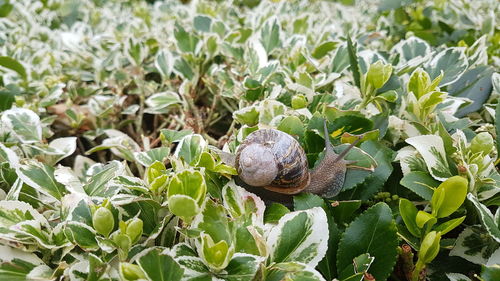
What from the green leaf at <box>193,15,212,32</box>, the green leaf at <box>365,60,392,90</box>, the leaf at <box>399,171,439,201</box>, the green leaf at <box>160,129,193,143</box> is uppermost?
the green leaf at <box>365,60,392,90</box>

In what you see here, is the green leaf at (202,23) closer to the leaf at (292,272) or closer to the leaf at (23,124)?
the leaf at (23,124)

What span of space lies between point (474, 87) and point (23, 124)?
117cm

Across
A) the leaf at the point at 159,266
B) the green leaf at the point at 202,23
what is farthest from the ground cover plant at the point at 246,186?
the green leaf at the point at 202,23

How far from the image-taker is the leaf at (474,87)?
118cm

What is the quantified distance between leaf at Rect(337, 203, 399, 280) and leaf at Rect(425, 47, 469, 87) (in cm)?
52

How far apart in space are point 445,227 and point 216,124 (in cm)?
85

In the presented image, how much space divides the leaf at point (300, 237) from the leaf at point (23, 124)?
2.19 feet

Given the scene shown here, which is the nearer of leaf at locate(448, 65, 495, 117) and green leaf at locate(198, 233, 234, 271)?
green leaf at locate(198, 233, 234, 271)

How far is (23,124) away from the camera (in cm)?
108

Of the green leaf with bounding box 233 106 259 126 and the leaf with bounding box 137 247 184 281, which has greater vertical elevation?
the green leaf with bounding box 233 106 259 126

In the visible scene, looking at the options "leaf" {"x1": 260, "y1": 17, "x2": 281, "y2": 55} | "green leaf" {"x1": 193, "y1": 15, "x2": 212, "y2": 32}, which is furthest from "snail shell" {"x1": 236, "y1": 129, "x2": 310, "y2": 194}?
"green leaf" {"x1": 193, "y1": 15, "x2": 212, "y2": 32}

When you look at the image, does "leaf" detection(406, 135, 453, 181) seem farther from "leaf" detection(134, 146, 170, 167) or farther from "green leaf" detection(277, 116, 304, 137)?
"leaf" detection(134, 146, 170, 167)

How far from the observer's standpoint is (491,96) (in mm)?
1215

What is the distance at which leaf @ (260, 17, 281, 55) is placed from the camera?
1477 mm
